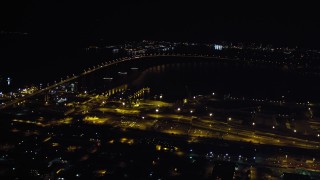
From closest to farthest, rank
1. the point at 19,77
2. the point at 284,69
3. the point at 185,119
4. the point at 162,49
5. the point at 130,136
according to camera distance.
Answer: the point at 130,136, the point at 185,119, the point at 19,77, the point at 284,69, the point at 162,49

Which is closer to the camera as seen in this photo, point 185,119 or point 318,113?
point 185,119

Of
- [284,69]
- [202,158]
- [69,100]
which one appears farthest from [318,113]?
[284,69]

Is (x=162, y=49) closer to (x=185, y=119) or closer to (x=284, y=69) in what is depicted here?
(x=284, y=69)

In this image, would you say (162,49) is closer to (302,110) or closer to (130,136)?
(302,110)

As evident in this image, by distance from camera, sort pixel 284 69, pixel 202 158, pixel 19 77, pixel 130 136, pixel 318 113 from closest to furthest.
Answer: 1. pixel 202 158
2. pixel 130 136
3. pixel 318 113
4. pixel 19 77
5. pixel 284 69

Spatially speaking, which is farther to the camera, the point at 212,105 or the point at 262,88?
the point at 262,88

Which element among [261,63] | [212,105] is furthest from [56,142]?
[261,63]

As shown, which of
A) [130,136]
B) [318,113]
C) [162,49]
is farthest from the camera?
[162,49]

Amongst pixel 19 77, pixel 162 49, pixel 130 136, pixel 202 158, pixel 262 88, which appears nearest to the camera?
pixel 202 158
